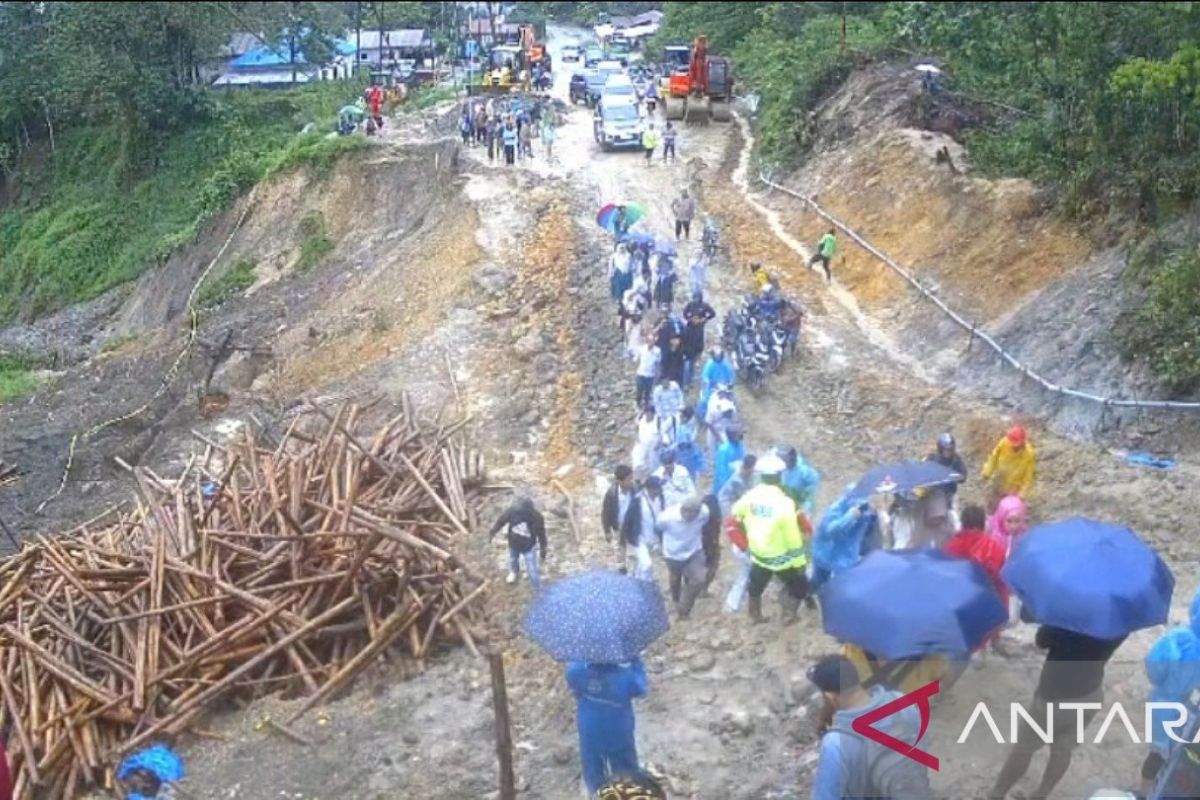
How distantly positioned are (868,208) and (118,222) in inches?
1207

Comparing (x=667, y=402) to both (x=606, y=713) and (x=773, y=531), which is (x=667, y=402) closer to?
(x=773, y=531)

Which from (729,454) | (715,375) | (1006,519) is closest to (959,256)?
(715,375)

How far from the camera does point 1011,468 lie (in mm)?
10062

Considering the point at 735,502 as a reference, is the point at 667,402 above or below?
above

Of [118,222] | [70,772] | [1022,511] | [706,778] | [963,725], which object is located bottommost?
[118,222]

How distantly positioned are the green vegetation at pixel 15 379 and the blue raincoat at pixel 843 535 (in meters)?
20.4

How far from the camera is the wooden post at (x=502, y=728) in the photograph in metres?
6.79

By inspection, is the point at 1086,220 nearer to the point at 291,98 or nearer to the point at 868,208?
the point at 868,208

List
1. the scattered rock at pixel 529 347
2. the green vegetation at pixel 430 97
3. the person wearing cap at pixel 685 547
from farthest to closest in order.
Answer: the green vegetation at pixel 430 97 < the scattered rock at pixel 529 347 < the person wearing cap at pixel 685 547

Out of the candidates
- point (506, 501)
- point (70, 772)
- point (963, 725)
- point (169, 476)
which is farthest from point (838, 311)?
point (70, 772)

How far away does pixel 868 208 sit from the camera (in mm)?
21484

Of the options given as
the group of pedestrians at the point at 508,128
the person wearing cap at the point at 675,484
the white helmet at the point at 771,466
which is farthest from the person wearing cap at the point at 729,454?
the group of pedestrians at the point at 508,128

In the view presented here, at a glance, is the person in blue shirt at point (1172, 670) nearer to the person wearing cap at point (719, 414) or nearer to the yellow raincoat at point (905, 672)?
the yellow raincoat at point (905, 672)

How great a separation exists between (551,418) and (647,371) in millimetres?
1864
